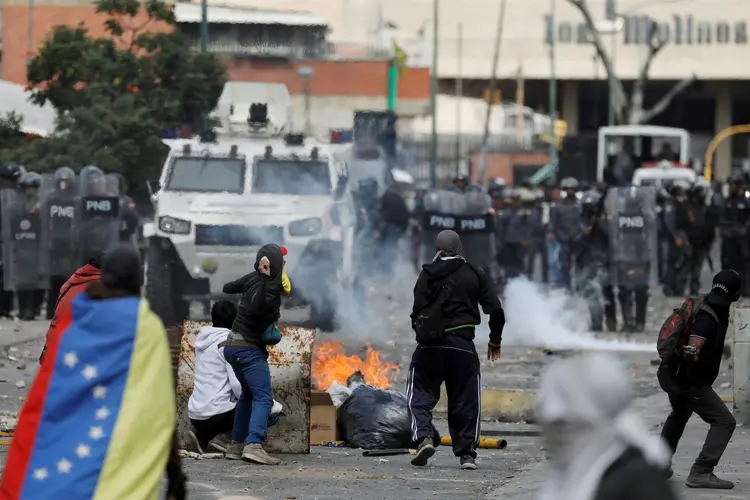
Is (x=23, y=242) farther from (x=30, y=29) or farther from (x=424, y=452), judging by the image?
(x=30, y=29)

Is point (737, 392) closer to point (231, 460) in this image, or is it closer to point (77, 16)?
point (231, 460)

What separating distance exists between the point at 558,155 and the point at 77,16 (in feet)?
60.2

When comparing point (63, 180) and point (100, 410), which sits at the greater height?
point (63, 180)

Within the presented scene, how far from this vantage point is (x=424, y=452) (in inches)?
413

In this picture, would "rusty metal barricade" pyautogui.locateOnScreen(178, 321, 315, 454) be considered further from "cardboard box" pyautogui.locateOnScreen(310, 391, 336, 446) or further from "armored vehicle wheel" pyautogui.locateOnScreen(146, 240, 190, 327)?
"armored vehicle wheel" pyautogui.locateOnScreen(146, 240, 190, 327)

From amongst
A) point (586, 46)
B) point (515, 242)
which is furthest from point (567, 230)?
point (586, 46)

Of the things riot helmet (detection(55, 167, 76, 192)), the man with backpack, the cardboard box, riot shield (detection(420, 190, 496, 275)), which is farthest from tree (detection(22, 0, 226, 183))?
the man with backpack

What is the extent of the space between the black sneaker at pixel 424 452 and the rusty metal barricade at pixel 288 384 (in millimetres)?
840

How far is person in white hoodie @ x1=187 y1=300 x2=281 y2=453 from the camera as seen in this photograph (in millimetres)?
10688

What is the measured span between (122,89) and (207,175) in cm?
854

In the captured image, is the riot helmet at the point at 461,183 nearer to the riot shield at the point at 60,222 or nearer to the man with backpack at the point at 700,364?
the riot shield at the point at 60,222

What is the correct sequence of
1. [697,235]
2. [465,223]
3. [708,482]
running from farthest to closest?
1. [697,235]
2. [465,223]
3. [708,482]

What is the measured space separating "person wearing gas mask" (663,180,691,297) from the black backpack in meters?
15.8

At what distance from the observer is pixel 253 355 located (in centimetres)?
1039
